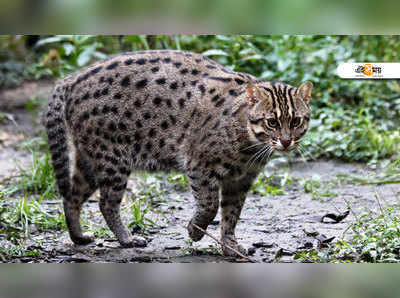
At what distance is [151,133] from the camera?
523 cm

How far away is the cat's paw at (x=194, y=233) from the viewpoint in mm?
5121

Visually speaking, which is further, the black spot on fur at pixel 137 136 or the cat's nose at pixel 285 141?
the black spot on fur at pixel 137 136

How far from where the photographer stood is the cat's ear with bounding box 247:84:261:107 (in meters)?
4.76

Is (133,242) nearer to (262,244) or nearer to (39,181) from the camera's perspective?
(262,244)

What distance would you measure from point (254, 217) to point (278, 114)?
5.07 feet

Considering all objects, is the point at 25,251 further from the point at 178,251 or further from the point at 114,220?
the point at 178,251

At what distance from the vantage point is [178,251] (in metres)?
4.98

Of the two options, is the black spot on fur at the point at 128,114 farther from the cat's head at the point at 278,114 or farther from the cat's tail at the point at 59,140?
the cat's head at the point at 278,114

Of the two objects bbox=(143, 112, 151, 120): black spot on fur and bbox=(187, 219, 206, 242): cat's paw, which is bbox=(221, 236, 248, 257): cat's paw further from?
bbox=(143, 112, 151, 120): black spot on fur

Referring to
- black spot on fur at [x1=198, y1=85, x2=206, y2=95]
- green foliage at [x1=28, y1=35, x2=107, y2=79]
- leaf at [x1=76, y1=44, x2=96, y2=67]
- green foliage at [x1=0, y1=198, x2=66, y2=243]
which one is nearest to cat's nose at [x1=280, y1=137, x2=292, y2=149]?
black spot on fur at [x1=198, y1=85, x2=206, y2=95]

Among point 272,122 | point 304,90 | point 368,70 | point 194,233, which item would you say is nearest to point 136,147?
point 194,233

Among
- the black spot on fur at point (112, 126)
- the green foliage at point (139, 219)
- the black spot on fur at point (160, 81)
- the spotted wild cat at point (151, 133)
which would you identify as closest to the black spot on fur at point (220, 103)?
the spotted wild cat at point (151, 133)

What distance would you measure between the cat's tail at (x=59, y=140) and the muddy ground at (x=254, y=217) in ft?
1.83
